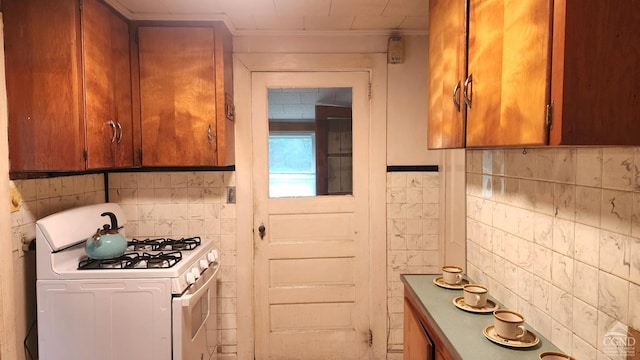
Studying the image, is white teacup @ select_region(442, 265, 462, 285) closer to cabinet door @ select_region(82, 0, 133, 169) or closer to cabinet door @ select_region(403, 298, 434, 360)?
cabinet door @ select_region(403, 298, 434, 360)

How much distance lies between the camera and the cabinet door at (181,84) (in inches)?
94.3

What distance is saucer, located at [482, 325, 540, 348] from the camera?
1.33 meters

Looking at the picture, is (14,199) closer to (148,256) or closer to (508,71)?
(148,256)

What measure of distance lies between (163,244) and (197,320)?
53 centimetres

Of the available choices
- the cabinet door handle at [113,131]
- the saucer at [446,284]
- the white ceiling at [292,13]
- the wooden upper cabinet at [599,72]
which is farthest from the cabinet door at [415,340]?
the cabinet door handle at [113,131]

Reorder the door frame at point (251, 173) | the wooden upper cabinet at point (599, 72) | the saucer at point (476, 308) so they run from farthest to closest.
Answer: the door frame at point (251, 173) → the saucer at point (476, 308) → the wooden upper cabinet at point (599, 72)

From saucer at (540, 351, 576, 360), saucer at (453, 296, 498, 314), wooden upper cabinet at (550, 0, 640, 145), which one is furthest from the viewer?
saucer at (453, 296, 498, 314)

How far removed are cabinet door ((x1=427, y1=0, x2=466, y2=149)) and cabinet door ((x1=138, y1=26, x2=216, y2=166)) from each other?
1345mm

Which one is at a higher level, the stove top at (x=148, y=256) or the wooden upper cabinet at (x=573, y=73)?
the wooden upper cabinet at (x=573, y=73)

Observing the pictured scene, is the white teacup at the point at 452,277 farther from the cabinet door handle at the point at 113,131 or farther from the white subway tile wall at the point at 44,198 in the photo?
the white subway tile wall at the point at 44,198

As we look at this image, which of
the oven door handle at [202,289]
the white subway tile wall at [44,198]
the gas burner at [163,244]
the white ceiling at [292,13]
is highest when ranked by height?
the white ceiling at [292,13]

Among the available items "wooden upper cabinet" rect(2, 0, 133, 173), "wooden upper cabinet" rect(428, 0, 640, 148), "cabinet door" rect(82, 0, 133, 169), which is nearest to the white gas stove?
"wooden upper cabinet" rect(2, 0, 133, 173)

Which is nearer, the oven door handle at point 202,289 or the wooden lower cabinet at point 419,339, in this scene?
the wooden lower cabinet at point 419,339

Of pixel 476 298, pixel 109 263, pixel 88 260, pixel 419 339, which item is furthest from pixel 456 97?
pixel 88 260
